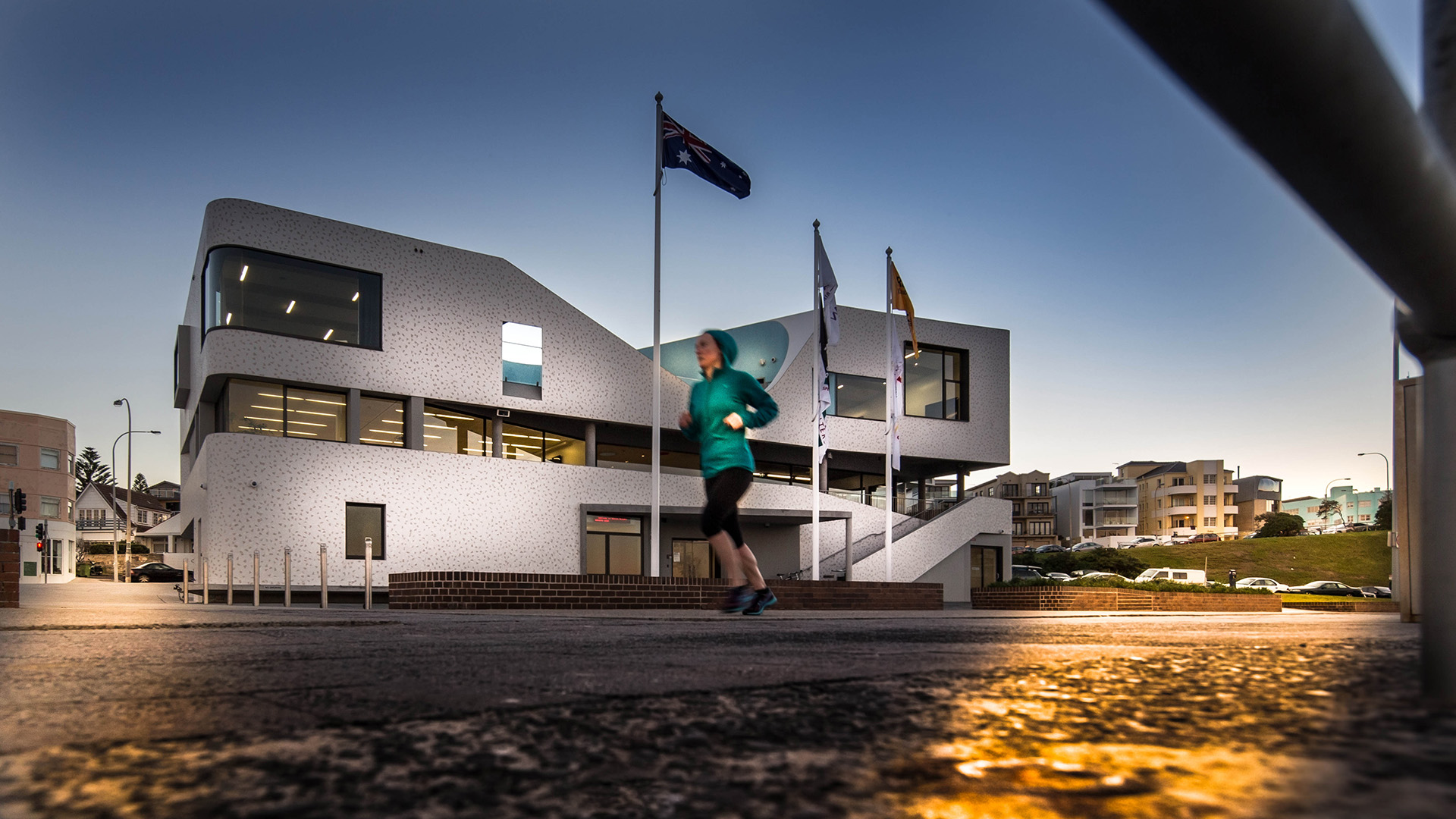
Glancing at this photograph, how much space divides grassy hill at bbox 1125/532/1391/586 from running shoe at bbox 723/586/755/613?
82.1 m

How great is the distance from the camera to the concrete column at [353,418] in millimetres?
25453

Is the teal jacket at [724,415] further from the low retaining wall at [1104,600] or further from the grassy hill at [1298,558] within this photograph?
the grassy hill at [1298,558]

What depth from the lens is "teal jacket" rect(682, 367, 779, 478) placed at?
18.0ft

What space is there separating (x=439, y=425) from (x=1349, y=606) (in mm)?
34178

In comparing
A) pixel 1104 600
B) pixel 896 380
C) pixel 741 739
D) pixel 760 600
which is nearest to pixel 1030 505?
pixel 1104 600

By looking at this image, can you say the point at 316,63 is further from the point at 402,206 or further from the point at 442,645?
the point at 442,645

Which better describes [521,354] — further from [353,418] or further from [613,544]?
[613,544]

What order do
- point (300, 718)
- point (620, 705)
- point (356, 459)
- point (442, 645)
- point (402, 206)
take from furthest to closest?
point (402, 206), point (356, 459), point (442, 645), point (620, 705), point (300, 718)

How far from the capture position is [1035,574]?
173ft

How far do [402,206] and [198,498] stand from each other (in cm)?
1172

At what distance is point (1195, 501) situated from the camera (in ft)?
399

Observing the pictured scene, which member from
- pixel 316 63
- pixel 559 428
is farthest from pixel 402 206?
pixel 559 428

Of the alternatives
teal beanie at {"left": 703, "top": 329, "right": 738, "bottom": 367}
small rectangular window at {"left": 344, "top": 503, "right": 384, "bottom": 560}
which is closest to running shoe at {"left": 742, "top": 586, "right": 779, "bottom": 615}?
teal beanie at {"left": 703, "top": 329, "right": 738, "bottom": 367}

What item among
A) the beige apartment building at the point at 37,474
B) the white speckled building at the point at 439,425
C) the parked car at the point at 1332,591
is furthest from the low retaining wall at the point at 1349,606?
the beige apartment building at the point at 37,474
